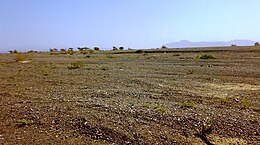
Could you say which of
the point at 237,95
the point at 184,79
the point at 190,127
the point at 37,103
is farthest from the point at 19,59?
the point at 190,127

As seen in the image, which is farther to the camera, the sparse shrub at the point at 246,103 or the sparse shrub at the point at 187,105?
the sparse shrub at the point at 246,103

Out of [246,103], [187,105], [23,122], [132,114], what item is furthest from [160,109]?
[23,122]

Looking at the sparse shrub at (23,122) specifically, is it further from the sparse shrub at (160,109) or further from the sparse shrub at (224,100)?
the sparse shrub at (224,100)

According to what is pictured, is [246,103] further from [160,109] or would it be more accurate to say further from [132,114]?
[132,114]

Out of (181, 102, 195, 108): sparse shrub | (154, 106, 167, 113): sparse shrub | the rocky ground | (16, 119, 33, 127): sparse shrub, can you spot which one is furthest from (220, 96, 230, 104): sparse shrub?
(16, 119, 33, 127): sparse shrub

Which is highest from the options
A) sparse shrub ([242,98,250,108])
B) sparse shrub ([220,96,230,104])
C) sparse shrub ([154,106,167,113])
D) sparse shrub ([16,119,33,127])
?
sparse shrub ([154,106,167,113])

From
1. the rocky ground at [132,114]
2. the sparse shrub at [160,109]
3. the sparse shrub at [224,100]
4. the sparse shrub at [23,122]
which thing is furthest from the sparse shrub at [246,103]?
the sparse shrub at [23,122]

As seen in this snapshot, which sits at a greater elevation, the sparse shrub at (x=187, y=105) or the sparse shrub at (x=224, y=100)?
the sparse shrub at (x=187, y=105)

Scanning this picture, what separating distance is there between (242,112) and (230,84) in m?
6.20

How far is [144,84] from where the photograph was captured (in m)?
16.4

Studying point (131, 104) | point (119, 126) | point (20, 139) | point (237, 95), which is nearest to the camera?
point (20, 139)

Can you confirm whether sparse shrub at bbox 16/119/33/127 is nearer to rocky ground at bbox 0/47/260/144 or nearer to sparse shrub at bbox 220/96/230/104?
rocky ground at bbox 0/47/260/144

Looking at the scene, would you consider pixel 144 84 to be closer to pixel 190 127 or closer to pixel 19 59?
pixel 190 127

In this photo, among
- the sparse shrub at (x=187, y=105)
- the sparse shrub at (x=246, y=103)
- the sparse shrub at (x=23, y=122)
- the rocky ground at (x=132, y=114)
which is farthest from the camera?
the sparse shrub at (x=246, y=103)
